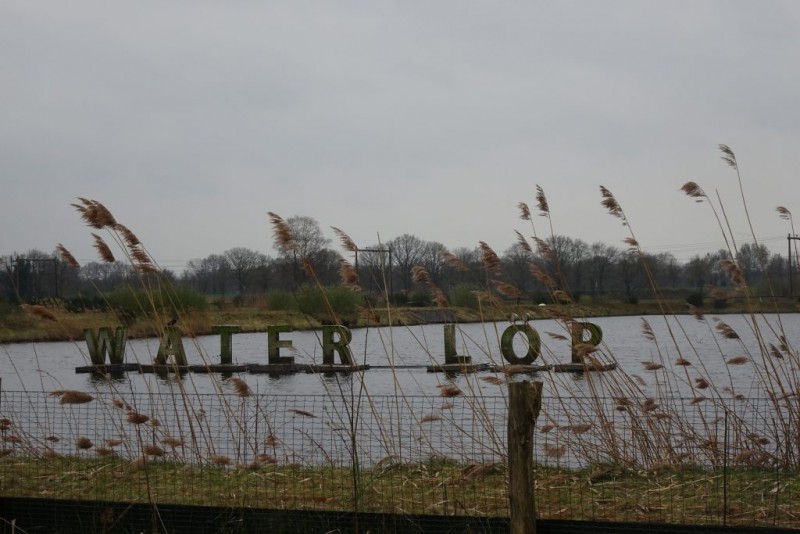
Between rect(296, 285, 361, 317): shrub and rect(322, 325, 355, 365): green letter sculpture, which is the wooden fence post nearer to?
rect(322, 325, 355, 365): green letter sculpture

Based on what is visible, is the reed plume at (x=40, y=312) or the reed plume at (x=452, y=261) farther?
the reed plume at (x=452, y=261)

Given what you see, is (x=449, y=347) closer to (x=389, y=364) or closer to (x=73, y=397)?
(x=389, y=364)

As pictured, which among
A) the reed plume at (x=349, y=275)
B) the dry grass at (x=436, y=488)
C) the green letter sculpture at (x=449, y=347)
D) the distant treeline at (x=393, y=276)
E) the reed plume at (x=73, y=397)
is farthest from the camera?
the distant treeline at (x=393, y=276)

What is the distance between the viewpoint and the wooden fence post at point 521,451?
170 inches

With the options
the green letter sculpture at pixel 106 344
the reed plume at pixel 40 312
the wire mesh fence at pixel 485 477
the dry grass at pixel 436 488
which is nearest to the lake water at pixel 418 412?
the wire mesh fence at pixel 485 477

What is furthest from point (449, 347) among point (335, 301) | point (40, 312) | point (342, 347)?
point (40, 312)

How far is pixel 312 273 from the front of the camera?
5977mm

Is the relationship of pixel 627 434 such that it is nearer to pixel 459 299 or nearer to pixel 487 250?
pixel 487 250

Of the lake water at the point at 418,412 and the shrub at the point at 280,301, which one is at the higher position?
the shrub at the point at 280,301

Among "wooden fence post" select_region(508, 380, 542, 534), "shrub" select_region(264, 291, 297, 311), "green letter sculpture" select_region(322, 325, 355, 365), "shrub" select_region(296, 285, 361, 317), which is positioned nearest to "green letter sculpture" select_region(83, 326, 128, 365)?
"shrub" select_region(296, 285, 361, 317)

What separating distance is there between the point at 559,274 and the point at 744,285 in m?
1.34

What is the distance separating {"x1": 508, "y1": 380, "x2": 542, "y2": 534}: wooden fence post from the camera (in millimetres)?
4316

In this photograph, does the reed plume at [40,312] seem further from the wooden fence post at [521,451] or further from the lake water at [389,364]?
the lake water at [389,364]

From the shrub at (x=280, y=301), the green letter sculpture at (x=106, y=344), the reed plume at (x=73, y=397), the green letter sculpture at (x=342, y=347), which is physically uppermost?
the shrub at (x=280, y=301)
